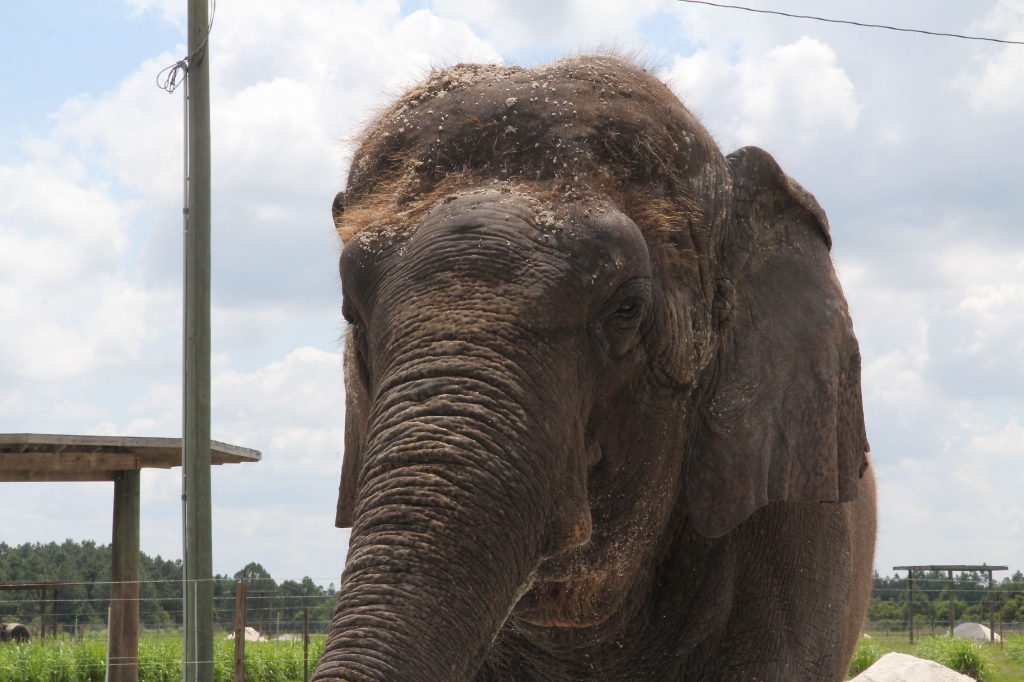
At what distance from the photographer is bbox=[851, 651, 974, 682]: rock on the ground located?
12.5m

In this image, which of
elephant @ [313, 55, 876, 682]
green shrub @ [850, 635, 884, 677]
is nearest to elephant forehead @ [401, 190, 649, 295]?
elephant @ [313, 55, 876, 682]

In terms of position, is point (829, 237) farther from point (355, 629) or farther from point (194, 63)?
point (194, 63)

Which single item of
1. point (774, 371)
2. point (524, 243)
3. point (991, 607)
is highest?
point (524, 243)

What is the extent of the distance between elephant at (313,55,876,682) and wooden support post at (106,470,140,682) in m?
10.7

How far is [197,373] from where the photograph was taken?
10039 mm

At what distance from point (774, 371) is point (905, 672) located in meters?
9.82

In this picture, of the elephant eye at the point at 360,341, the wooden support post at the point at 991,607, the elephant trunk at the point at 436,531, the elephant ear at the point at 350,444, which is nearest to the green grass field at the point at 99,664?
the elephant ear at the point at 350,444

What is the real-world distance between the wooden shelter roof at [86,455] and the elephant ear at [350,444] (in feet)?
32.6

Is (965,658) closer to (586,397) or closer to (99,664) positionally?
(99,664)

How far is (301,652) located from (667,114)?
17321mm

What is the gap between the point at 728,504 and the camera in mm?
3828

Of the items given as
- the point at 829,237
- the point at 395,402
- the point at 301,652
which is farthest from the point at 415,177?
the point at 301,652

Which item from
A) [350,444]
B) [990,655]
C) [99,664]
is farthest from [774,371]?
[990,655]

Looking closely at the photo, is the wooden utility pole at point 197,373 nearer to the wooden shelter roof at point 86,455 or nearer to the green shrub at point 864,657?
the wooden shelter roof at point 86,455
